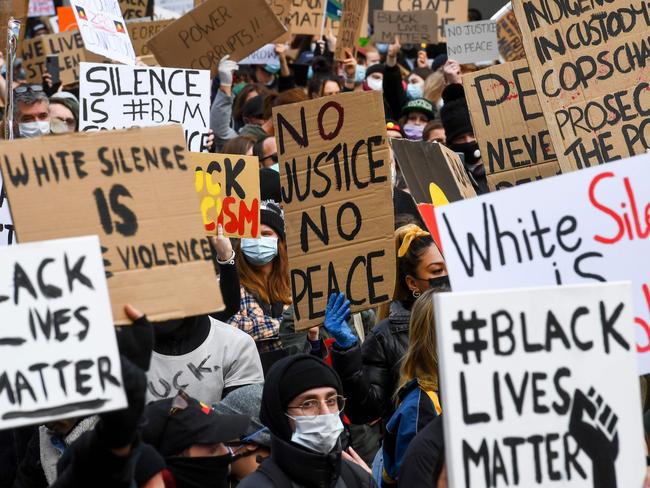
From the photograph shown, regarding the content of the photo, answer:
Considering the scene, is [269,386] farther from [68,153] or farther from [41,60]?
[41,60]

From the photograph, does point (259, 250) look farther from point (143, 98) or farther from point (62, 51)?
point (62, 51)

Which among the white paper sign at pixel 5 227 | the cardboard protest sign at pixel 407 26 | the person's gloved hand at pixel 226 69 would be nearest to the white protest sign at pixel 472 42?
the person's gloved hand at pixel 226 69

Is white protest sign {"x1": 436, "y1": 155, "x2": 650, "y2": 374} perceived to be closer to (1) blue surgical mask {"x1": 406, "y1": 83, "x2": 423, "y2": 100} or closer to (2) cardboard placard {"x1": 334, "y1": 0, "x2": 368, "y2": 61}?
(1) blue surgical mask {"x1": 406, "y1": 83, "x2": 423, "y2": 100}

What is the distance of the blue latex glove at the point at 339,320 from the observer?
206 inches

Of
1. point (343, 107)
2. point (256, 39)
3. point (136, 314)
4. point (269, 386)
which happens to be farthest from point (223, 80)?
point (136, 314)

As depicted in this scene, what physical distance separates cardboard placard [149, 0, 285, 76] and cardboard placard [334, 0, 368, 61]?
3.17 m

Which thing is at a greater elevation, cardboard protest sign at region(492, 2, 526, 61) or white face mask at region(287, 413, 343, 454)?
cardboard protest sign at region(492, 2, 526, 61)

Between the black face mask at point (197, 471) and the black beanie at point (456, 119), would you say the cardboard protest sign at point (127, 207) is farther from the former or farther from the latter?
the black beanie at point (456, 119)

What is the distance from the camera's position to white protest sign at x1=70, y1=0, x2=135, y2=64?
324 inches

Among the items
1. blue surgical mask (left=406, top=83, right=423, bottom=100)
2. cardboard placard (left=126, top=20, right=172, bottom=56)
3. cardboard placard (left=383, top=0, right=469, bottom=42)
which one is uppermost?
cardboard placard (left=383, top=0, right=469, bottom=42)

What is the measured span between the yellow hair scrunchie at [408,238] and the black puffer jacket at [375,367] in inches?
9.9

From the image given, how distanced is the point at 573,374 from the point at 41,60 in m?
9.13

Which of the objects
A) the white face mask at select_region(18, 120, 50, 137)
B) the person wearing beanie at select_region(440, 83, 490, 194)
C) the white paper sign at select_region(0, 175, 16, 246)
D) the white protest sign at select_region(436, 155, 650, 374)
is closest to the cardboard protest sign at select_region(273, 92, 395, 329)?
the white paper sign at select_region(0, 175, 16, 246)

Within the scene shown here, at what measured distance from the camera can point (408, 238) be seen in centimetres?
611
